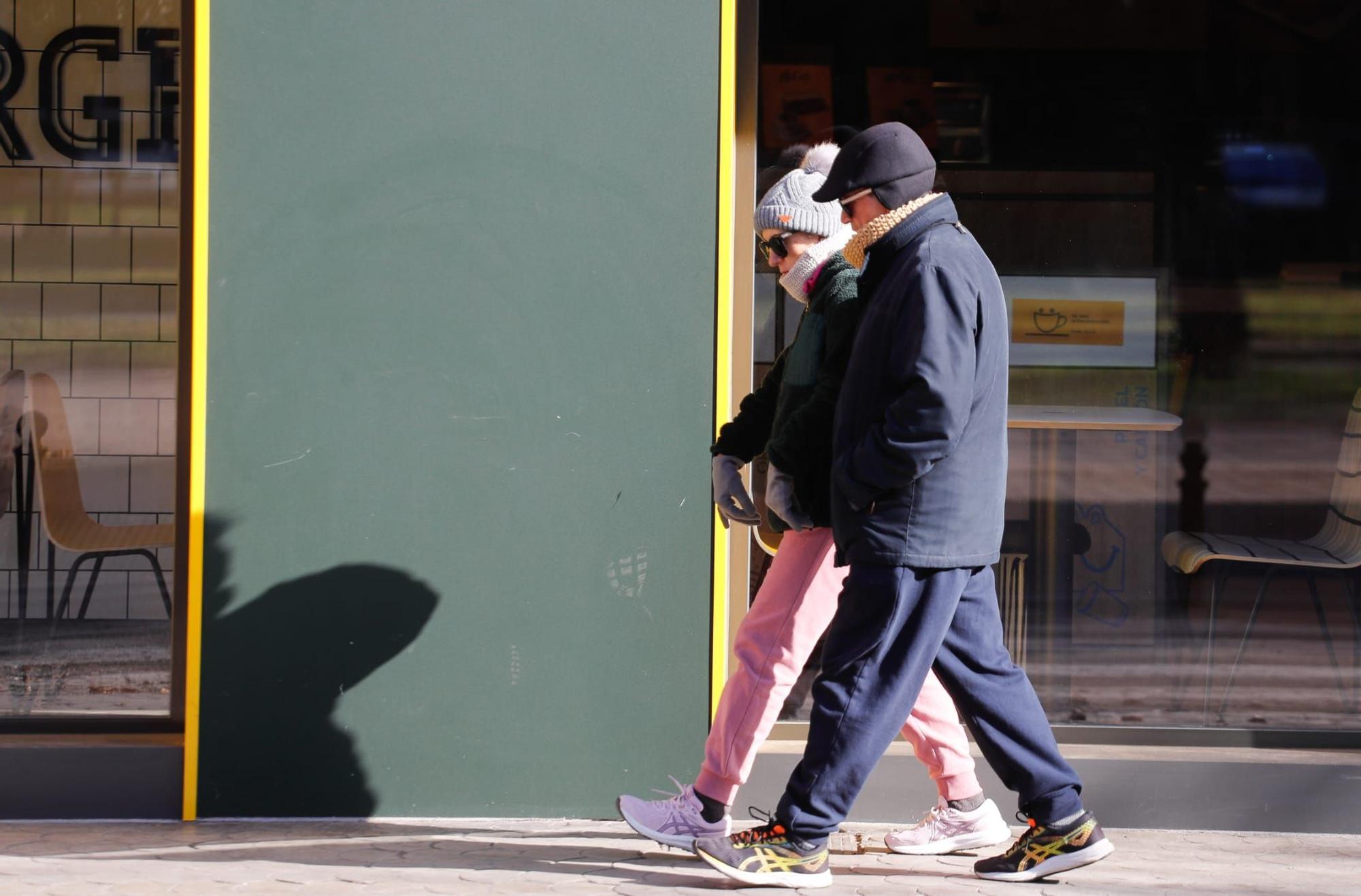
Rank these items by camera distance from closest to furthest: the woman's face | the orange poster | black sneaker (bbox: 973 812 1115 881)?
1. black sneaker (bbox: 973 812 1115 881)
2. the woman's face
3. the orange poster

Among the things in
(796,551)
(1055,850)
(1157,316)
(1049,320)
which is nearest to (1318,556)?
(1157,316)

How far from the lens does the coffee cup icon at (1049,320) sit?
5.20 m

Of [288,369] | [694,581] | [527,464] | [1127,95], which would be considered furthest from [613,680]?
[1127,95]

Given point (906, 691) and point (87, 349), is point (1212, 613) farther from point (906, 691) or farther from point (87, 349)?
point (87, 349)

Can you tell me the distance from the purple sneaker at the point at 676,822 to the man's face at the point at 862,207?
156cm

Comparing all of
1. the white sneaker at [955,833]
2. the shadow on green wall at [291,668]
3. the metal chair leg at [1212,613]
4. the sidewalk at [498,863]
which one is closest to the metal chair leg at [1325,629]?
the metal chair leg at [1212,613]

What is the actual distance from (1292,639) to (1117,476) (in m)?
0.86

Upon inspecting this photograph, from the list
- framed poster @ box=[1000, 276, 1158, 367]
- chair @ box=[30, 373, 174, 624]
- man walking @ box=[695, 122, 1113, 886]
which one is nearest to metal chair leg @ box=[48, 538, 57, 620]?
chair @ box=[30, 373, 174, 624]

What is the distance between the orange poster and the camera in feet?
15.6

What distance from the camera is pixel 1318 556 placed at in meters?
5.25

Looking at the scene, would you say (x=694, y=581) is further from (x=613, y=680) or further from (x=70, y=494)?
(x=70, y=494)

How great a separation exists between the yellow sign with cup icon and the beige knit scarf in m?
1.69

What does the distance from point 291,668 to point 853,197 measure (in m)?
2.14

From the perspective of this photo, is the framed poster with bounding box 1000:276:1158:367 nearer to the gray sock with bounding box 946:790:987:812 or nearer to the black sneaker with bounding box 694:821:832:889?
the gray sock with bounding box 946:790:987:812
